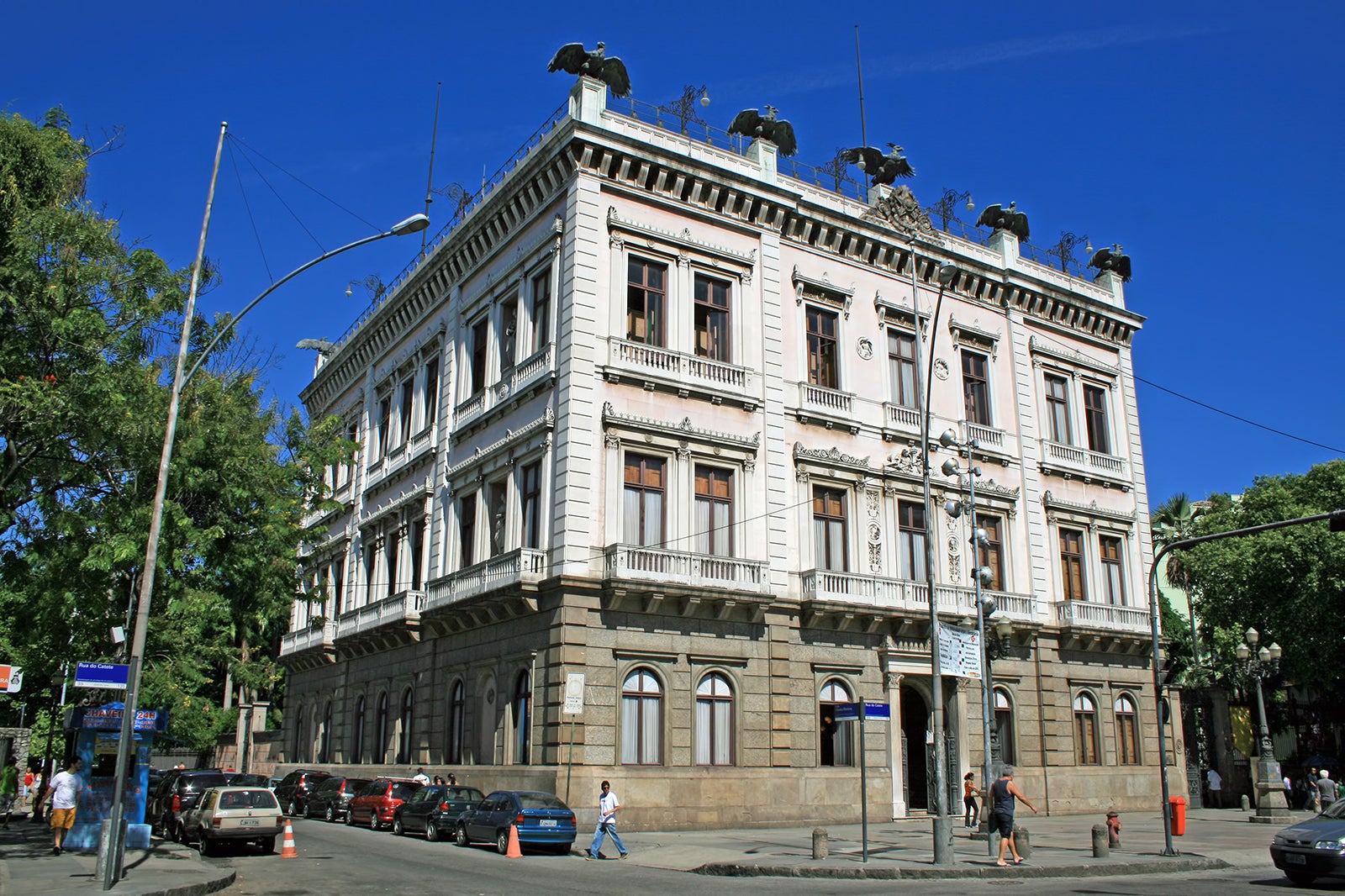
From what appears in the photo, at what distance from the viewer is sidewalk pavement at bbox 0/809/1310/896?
59.9 ft

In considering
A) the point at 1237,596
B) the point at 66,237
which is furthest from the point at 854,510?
the point at 1237,596

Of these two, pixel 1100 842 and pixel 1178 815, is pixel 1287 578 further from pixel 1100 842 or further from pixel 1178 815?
pixel 1100 842

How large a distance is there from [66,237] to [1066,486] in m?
32.1

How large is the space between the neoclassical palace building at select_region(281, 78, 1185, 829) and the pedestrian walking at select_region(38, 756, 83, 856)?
8.43m

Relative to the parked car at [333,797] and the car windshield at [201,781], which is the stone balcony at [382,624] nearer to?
the parked car at [333,797]

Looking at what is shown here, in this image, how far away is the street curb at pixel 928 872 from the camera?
19438mm

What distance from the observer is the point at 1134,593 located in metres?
40.4

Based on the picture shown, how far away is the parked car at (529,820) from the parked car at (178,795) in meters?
7.60

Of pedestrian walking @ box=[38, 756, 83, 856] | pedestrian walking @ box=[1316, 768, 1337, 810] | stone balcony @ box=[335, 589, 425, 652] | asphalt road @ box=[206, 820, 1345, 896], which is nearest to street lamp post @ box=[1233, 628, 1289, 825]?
pedestrian walking @ box=[1316, 768, 1337, 810]

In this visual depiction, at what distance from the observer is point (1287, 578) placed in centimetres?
4662

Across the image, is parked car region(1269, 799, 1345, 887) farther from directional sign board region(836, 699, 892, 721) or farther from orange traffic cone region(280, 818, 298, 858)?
orange traffic cone region(280, 818, 298, 858)

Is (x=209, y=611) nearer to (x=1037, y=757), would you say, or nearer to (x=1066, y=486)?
(x=1037, y=757)

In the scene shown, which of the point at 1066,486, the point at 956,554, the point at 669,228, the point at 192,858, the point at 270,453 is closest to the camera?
the point at 192,858

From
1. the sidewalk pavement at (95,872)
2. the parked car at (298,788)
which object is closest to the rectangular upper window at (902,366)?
the parked car at (298,788)
